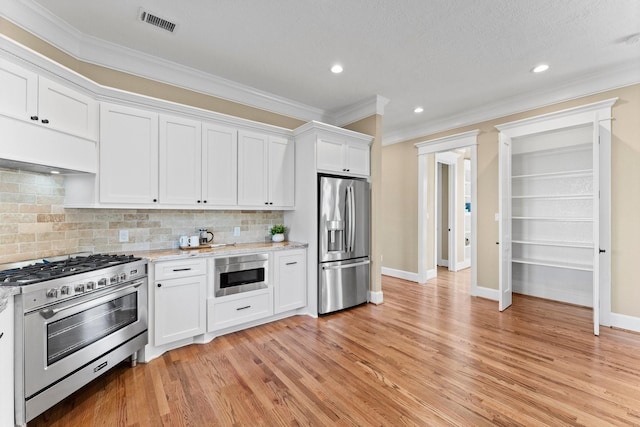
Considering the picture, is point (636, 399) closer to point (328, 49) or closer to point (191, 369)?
point (191, 369)

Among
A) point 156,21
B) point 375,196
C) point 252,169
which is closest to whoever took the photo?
point 156,21

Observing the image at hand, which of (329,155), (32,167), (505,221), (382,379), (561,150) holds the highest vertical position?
(561,150)

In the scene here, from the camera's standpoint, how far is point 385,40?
2.68 metres

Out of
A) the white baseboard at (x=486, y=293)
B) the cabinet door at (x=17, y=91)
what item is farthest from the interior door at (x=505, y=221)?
the cabinet door at (x=17, y=91)

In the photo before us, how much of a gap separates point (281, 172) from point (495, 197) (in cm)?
335

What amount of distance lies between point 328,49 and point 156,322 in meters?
3.18

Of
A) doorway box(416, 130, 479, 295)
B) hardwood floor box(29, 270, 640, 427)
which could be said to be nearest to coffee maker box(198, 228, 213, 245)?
hardwood floor box(29, 270, 640, 427)

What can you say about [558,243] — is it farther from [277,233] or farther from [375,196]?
[277,233]

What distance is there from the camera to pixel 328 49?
9.30 ft

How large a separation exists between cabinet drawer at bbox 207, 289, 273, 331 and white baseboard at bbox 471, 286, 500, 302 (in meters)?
3.34

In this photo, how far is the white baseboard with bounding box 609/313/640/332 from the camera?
3143 mm

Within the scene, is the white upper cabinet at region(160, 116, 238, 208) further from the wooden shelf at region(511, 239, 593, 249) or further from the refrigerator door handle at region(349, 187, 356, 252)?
the wooden shelf at region(511, 239, 593, 249)

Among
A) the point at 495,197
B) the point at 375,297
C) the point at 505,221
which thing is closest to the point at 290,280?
the point at 375,297

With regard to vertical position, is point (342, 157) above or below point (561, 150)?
below
